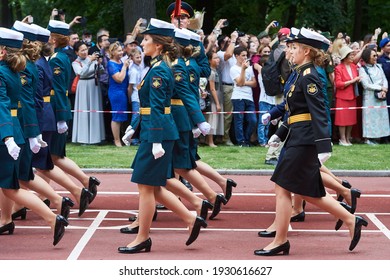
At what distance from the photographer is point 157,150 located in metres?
9.02

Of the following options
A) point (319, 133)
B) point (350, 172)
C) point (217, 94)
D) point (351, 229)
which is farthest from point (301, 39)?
point (217, 94)

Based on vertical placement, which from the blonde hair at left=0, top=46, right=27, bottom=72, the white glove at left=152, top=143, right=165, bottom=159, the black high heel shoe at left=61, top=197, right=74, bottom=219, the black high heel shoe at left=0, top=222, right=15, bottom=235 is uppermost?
the blonde hair at left=0, top=46, right=27, bottom=72

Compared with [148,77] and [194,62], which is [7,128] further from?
[194,62]

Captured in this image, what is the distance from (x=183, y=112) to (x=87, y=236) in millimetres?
1711

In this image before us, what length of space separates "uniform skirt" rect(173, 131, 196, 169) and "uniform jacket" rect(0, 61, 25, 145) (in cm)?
190

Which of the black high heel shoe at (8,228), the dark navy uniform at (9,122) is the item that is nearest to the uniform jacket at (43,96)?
the black high heel shoe at (8,228)

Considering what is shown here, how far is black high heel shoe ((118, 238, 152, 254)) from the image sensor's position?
9.23m

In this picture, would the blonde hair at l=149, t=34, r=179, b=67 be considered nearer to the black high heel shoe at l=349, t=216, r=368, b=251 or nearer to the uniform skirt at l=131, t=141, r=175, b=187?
the uniform skirt at l=131, t=141, r=175, b=187

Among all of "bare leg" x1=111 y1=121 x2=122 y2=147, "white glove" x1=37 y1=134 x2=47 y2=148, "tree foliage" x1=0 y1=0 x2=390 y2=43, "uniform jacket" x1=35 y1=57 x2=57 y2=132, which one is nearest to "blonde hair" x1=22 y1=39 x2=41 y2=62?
"uniform jacket" x1=35 y1=57 x2=57 y2=132

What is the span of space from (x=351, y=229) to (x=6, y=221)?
3.41m

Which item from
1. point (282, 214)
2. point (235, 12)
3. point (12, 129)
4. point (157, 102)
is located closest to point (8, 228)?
point (12, 129)

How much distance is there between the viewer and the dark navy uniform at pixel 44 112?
11.3 meters

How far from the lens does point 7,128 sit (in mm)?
9203

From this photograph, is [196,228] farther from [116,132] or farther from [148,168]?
[116,132]
